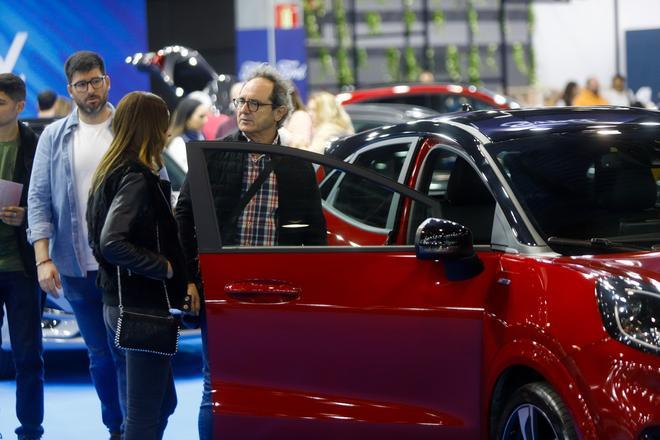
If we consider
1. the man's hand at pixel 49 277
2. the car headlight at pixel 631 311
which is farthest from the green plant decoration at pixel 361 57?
the car headlight at pixel 631 311

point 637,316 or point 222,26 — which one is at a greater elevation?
point 222,26

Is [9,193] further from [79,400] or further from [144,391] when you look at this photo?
[79,400]

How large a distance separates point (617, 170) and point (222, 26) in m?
16.7

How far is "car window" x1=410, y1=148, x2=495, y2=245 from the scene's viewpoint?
15.4ft

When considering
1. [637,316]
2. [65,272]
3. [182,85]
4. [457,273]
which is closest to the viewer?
[637,316]

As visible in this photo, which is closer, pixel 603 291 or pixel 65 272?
pixel 603 291

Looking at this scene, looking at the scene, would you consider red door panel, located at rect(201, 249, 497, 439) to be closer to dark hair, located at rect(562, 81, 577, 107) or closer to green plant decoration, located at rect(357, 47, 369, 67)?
dark hair, located at rect(562, 81, 577, 107)

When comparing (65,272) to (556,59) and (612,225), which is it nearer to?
(612,225)

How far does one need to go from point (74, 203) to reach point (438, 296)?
6.62ft

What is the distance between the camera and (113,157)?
4.63m

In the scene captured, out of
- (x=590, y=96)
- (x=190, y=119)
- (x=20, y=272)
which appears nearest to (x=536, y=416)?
(x=20, y=272)

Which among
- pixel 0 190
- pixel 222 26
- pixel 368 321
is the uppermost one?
pixel 222 26

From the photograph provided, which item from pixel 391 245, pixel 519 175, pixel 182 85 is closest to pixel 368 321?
pixel 391 245

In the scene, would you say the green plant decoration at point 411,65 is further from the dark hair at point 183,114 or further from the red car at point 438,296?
the red car at point 438,296
